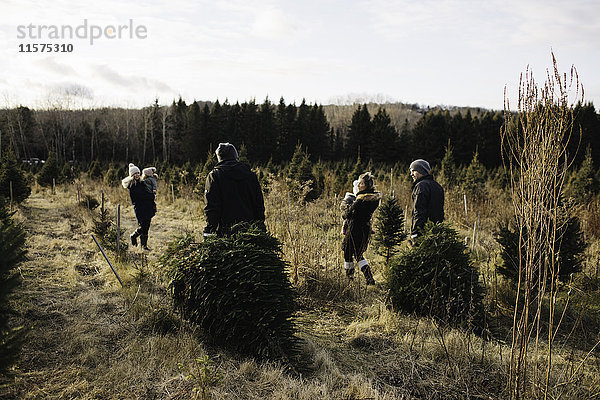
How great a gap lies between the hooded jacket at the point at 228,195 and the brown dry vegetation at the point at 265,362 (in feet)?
3.26

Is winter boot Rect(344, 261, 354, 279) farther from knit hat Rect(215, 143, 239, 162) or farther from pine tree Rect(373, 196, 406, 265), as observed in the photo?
knit hat Rect(215, 143, 239, 162)

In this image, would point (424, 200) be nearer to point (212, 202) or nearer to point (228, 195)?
point (228, 195)

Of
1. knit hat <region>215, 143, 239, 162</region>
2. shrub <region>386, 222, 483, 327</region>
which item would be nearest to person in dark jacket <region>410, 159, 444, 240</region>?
shrub <region>386, 222, 483, 327</region>

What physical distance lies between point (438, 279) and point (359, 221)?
1568 millimetres

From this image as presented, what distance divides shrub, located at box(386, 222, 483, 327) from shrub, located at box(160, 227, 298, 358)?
4.75ft

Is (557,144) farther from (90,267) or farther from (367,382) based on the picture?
(90,267)

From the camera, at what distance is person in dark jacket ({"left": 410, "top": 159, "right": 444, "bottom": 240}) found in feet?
14.4

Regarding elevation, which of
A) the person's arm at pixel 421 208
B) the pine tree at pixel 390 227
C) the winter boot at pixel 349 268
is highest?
the person's arm at pixel 421 208

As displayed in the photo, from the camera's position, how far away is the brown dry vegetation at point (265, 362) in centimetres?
259

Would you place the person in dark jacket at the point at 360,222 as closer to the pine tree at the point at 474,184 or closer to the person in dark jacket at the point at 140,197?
the person in dark jacket at the point at 140,197

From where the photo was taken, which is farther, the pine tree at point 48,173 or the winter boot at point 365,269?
the pine tree at point 48,173

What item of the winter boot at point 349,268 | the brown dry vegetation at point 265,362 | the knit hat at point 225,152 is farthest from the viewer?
the winter boot at point 349,268

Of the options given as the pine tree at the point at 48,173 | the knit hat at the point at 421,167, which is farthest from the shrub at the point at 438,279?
the pine tree at the point at 48,173

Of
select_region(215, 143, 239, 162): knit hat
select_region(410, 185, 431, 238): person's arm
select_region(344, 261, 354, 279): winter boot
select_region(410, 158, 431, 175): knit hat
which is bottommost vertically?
select_region(344, 261, 354, 279): winter boot
